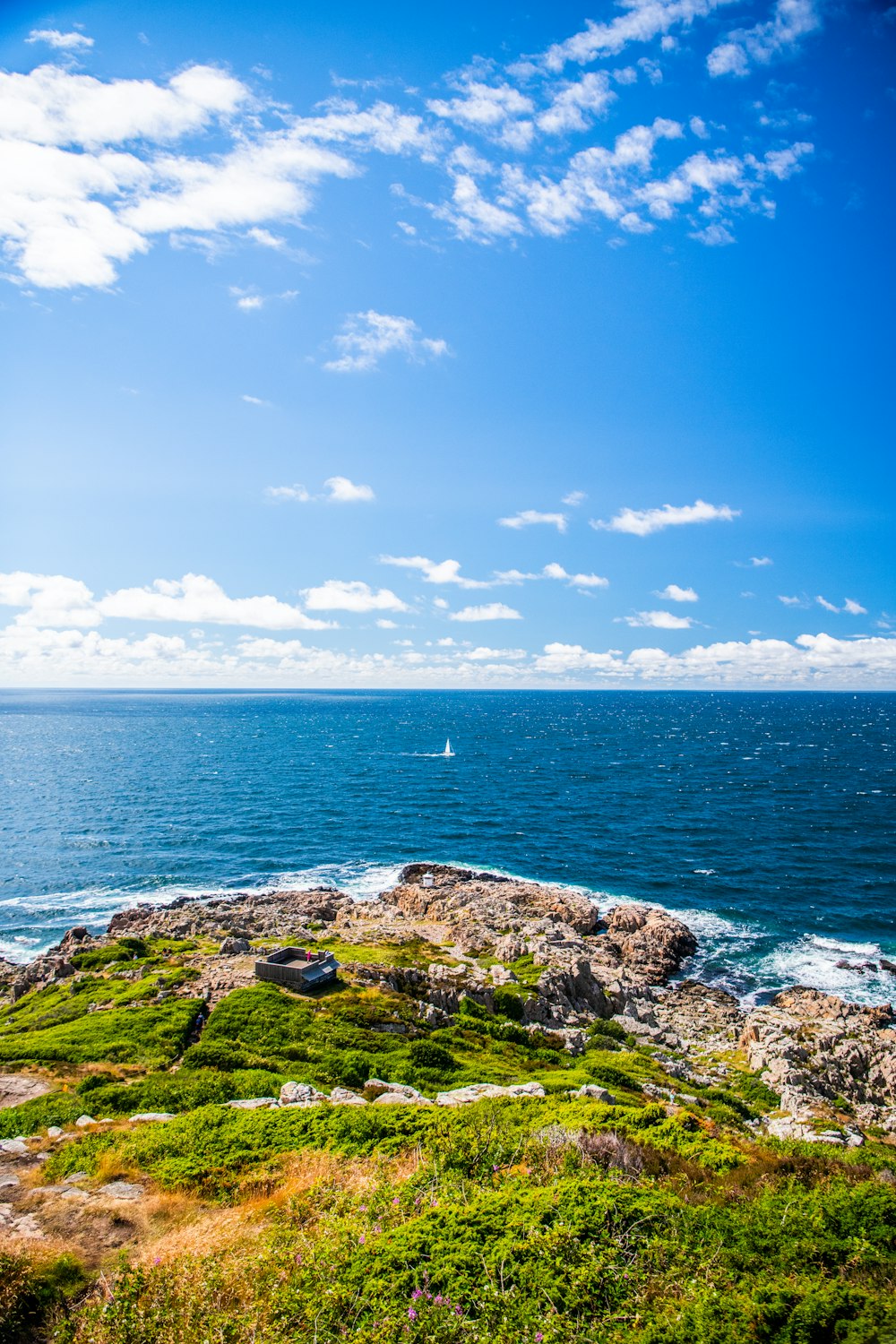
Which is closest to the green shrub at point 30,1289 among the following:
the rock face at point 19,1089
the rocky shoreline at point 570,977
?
the rock face at point 19,1089

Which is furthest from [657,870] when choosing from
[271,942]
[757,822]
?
[271,942]

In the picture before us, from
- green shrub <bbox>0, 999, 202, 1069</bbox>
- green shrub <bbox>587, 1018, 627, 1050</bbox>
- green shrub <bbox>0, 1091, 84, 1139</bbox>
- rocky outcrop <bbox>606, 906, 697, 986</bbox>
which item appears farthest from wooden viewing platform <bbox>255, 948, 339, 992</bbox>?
rocky outcrop <bbox>606, 906, 697, 986</bbox>

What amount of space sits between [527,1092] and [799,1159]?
759 centimetres

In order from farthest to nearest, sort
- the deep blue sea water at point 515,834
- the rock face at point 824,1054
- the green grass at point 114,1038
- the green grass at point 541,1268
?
the deep blue sea water at point 515,834 → the rock face at point 824,1054 → the green grass at point 114,1038 → the green grass at point 541,1268

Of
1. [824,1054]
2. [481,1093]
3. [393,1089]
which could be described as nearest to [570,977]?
[824,1054]

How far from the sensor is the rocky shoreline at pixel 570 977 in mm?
29938

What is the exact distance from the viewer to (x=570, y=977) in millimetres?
36844

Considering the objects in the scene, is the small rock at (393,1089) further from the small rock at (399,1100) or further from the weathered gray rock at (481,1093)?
the weathered gray rock at (481,1093)

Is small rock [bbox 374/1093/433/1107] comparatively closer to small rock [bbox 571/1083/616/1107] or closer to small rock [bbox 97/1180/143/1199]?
small rock [bbox 571/1083/616/1107]

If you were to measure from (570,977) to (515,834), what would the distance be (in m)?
39.8

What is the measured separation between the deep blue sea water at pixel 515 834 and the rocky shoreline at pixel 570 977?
4.82 meters

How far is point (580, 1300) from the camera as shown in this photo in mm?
8602

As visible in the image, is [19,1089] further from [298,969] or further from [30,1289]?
[30,1289]

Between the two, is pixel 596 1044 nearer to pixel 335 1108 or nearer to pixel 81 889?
pixel 335 1108
